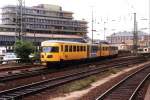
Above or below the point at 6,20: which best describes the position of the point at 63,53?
below

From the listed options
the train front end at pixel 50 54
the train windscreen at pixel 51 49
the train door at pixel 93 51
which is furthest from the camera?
the train door at pixel 93 51

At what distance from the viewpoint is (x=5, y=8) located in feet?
475

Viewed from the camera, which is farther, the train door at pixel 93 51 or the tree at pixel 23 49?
the train door at pixel 93 51

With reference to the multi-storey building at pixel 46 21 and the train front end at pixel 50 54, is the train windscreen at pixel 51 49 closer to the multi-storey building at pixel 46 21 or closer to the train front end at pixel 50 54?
the train front end at pixel 50 54

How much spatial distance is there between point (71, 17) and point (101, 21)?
103219mm

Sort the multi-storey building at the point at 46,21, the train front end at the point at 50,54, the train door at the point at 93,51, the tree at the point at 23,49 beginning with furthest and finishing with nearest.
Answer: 1. the multi-storey building at the point at 46,21
2. the train door at the point at 93,51
3. the tree at the point at 23,49
4. the train front end at the point at 50,54

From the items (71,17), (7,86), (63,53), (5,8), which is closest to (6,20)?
(5,8)

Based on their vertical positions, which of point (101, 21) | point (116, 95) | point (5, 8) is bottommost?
point (116, 95)

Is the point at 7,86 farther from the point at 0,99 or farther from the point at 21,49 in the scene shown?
the point at 21,49

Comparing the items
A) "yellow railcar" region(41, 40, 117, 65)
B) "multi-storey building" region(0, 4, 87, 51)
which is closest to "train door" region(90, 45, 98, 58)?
"yellow railcar" region(41, 40, 117, 65)

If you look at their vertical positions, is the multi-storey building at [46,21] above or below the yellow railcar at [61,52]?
above

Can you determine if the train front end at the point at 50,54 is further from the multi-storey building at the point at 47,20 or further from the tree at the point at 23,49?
the multi-storey building at the point at 47,20

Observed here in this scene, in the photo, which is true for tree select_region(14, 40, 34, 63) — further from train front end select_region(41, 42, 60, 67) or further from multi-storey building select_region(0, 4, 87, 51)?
multi-storey building select_region(0, 4, 87, 51)

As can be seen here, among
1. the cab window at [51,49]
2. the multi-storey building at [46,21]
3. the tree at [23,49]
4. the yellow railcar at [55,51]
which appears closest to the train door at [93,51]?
the tree at [23,49]
